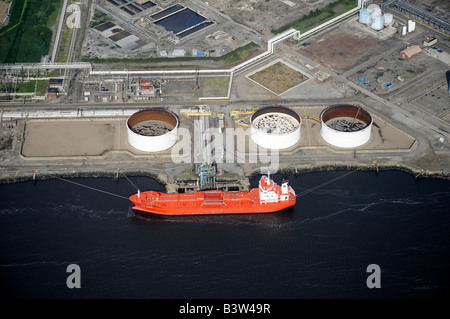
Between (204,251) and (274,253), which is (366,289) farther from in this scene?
(204,251)

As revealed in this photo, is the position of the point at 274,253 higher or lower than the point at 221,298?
higher

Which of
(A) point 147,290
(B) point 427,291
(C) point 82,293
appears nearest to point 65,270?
(C) point 82,293
